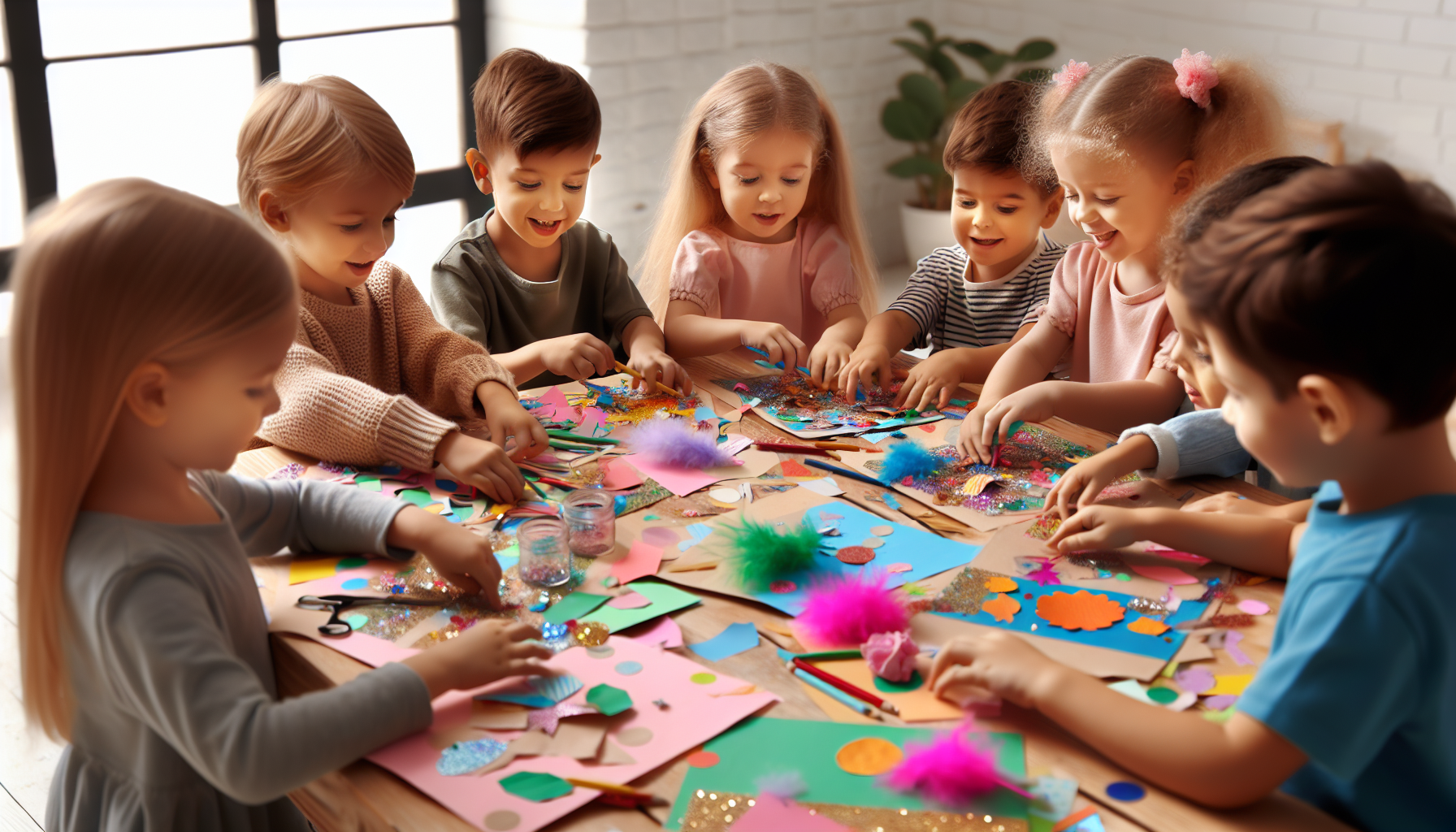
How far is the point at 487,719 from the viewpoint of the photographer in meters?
1.00

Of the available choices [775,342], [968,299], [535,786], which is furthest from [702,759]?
[968,299]

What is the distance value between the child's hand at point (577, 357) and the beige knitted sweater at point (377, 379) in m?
0.14

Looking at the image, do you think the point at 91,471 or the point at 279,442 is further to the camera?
the point at 279,442

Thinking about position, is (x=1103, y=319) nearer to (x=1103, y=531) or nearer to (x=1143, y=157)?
(x=1143, y=157)

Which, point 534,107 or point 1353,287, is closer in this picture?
point 1353,287

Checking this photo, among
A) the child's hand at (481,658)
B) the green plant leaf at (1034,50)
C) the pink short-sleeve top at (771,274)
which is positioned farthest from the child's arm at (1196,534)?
the green plant leaf at (1034,50)

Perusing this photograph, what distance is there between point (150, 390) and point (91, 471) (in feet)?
0.26

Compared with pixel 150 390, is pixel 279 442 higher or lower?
lower

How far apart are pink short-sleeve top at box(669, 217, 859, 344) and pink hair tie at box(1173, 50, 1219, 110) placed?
736 mm

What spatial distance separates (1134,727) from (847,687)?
0.25 meters

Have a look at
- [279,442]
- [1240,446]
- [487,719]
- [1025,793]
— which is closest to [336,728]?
[487,719]

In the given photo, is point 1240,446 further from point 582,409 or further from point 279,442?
point 279,442

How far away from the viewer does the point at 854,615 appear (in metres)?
1.12

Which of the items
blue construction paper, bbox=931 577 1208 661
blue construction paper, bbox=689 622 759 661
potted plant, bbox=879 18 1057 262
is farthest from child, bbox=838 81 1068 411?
potted plant, bbox=879 18 1057 262
